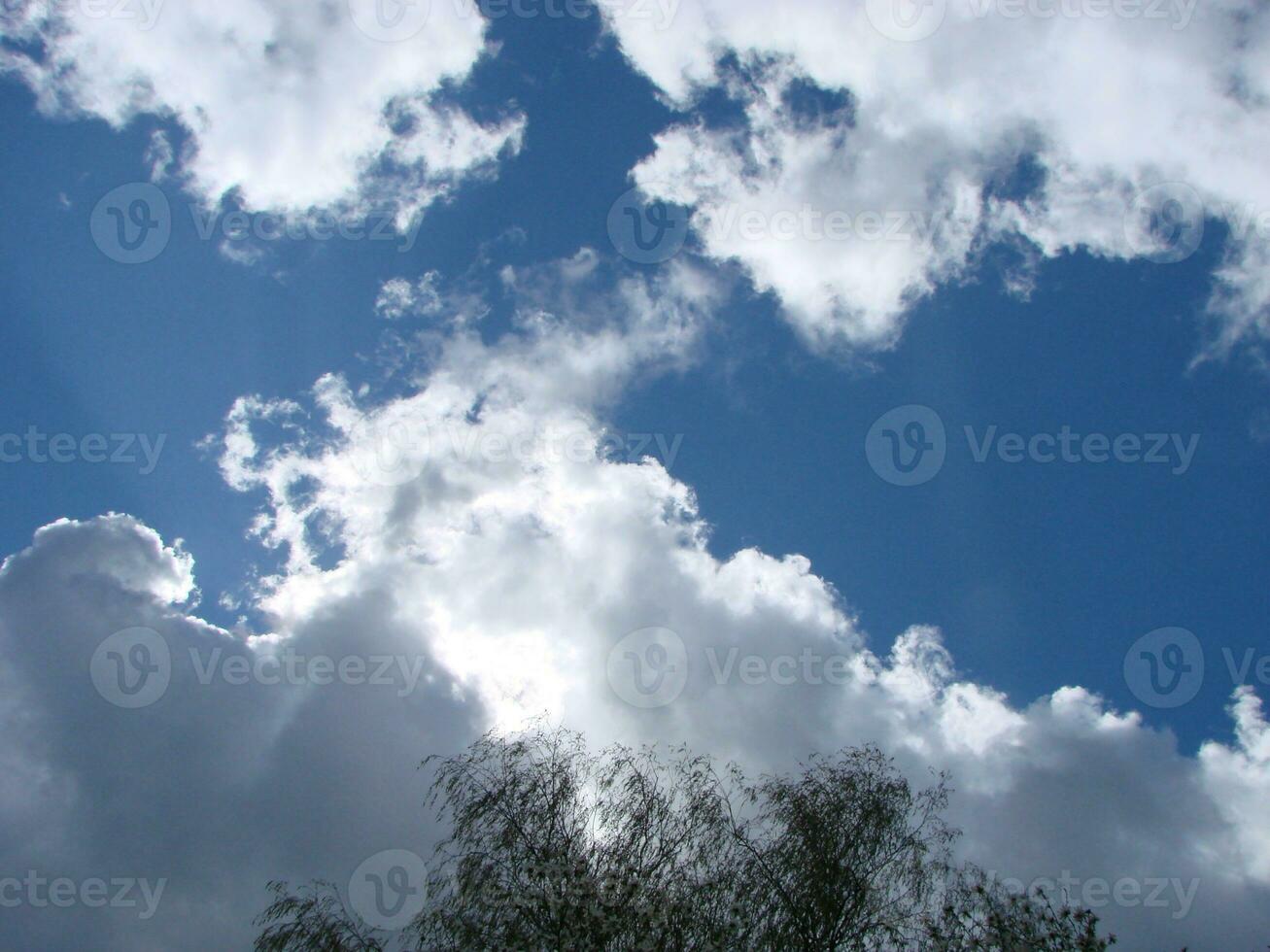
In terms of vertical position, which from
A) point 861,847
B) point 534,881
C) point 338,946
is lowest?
point 338,946

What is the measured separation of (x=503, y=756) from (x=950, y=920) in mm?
6932

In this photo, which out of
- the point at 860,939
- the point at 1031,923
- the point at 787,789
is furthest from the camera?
the point at 787,789

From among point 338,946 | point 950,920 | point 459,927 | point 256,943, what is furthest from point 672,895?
point 256,943

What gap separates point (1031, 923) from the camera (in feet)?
32.4

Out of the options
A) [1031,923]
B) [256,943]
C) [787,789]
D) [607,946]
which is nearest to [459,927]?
[607,946]

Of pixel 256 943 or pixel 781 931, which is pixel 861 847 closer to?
pixel 781 931

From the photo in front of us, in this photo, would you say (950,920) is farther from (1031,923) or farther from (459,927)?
(459,927)

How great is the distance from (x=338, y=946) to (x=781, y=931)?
6.27 m

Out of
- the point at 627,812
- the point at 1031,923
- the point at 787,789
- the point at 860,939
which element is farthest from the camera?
the point at 787,789

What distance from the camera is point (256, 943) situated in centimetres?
1117

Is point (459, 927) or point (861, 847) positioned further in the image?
point (861, 847)

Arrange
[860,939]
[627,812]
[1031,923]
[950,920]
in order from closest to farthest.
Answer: [1031,923]
[950,920]
[860,939]
[627,812]

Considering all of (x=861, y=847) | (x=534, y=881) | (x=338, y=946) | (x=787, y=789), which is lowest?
(x=338, y=946)

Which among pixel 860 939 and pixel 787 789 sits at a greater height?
pixel 787 789
